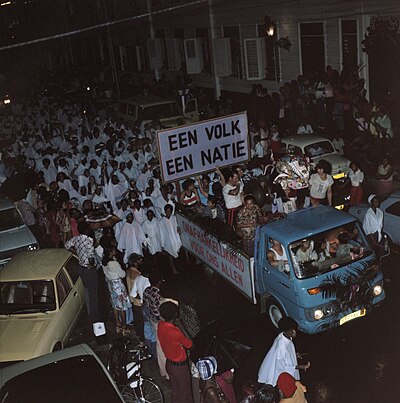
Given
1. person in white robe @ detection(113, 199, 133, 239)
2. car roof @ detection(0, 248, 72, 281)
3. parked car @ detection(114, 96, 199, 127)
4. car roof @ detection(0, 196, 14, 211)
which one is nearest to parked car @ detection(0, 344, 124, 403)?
car roof @ detection(0, 248, 72, 281)

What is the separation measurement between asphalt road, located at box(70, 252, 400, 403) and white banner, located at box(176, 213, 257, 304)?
2.02ft

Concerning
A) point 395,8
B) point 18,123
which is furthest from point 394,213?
point 18,123

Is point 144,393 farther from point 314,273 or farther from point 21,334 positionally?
point 314,273

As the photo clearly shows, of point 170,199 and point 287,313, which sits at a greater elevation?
point 170,199

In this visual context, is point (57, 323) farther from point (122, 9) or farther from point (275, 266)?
point (122, 9)

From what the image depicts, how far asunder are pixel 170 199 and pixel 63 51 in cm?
4217

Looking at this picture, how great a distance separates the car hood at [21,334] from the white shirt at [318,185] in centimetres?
557

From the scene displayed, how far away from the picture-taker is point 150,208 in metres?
11.6

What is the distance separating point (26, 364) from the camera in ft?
21.7

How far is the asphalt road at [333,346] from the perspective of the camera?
7549 millimetres

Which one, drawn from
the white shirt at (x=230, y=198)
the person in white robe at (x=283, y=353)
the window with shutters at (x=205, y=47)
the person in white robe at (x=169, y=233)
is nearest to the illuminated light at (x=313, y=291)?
the person in white robe at (x=283, y=353)

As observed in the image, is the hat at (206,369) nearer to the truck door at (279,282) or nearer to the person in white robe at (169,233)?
the truck door at (279,282)

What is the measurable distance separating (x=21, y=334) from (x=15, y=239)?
4038mm

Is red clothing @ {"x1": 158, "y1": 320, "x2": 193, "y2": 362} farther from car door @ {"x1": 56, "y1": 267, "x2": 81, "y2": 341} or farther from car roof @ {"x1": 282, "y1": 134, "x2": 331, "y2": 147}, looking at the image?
car roof @ {"x1": 282, "y1": 134, "x2": 331, "y2": 147}
